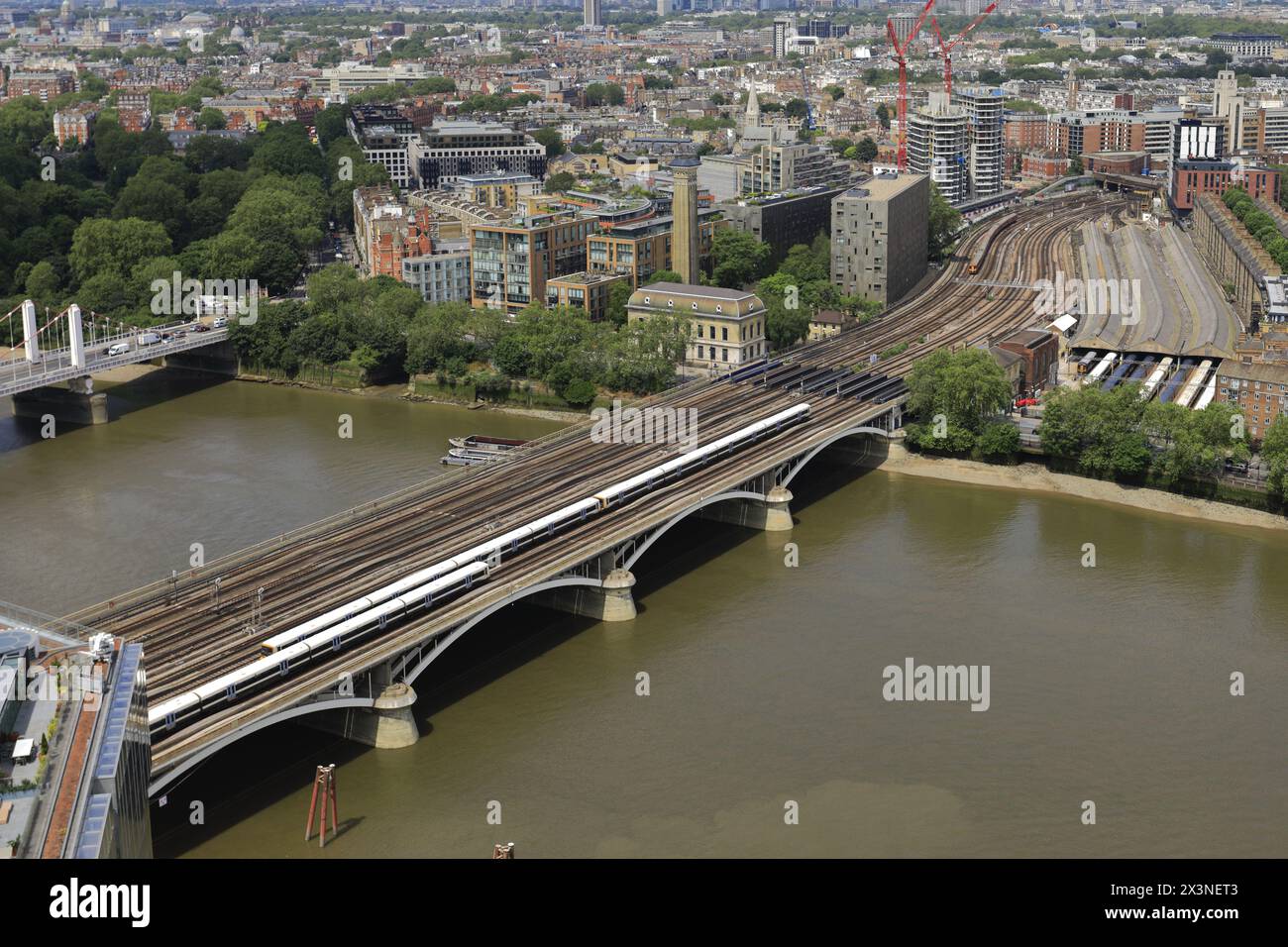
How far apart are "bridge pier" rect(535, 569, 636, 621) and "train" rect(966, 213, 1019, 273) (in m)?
34.3

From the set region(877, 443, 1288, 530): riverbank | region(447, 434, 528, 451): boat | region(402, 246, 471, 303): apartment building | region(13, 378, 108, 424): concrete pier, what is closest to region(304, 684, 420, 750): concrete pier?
region(447, 434, 528, 451): boat

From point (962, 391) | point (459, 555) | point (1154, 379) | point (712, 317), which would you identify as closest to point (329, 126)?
point (712, 317)

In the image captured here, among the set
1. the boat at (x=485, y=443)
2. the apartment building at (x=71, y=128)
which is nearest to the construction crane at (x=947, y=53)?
the apartment building at (x=71, y=128)

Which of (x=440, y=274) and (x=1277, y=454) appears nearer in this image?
(x=1277, y=454)

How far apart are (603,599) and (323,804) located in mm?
7337

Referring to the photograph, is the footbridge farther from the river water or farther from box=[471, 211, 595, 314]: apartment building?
box=[471, 211, 595, 314]: apartment building

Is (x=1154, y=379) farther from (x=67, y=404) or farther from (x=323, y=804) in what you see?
(x=323, y=804)

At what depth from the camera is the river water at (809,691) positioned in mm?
18047

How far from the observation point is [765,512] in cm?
2850

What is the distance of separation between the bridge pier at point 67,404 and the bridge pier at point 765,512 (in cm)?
1655

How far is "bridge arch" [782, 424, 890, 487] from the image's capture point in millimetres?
29228

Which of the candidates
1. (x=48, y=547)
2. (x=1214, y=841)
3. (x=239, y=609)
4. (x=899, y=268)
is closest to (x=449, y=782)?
(x=239, y=609)

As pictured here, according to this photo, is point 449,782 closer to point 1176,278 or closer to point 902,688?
point 902,688

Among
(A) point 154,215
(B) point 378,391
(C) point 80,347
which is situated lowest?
(B) point 378,391
